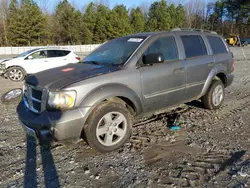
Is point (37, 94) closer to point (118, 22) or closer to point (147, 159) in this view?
point (147, 159)

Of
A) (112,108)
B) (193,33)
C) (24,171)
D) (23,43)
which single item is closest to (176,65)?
(193,33)

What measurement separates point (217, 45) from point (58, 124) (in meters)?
4.25

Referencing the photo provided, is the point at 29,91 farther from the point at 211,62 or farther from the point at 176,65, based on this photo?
the point at 211,62

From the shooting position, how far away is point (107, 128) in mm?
3869

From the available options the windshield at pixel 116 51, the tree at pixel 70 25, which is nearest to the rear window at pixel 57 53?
the windshield at pixel 116 51

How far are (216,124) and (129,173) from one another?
248 cm

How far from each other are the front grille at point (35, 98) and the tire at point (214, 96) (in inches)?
144

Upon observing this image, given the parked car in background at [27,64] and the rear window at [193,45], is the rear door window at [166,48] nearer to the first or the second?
the rear window at [193,45]

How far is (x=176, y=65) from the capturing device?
470 cm

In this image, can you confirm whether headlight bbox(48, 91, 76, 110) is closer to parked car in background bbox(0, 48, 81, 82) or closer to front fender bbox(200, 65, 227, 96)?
front fender bbox(200, 65, 227, 96)

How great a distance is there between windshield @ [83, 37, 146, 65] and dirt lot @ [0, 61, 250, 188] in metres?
1.39

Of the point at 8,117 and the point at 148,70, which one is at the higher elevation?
the point at 148,70

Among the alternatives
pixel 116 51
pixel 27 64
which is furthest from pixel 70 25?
pixel 116 51

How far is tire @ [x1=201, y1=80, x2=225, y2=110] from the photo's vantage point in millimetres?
5684
